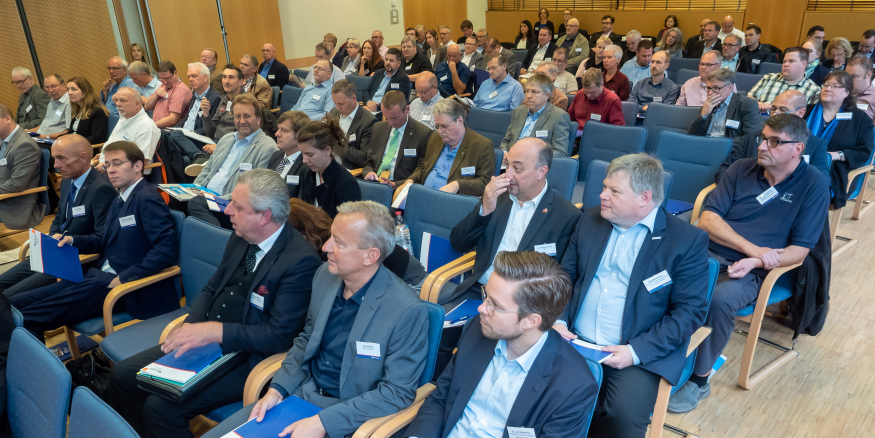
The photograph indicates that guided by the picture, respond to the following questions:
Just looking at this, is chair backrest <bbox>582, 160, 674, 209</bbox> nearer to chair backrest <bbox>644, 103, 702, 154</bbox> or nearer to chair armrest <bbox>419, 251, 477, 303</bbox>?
chair armrest <bbox>419, 251, 477, 303</bbox>

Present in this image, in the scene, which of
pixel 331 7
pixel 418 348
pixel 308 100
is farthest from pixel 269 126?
pixel 331 7

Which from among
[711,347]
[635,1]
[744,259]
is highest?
[635,1]

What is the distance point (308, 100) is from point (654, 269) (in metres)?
5.37

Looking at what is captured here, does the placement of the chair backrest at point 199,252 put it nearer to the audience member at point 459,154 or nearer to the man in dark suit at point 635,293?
the audience member at point 459,154

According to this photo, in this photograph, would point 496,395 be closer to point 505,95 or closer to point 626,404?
point 626,404

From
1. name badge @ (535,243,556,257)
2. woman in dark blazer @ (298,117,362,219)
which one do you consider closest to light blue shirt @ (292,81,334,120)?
woman in dark blazer @ (298,117,362,219)

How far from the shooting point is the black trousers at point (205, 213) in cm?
399

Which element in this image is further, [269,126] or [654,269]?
Answer: [269,126]

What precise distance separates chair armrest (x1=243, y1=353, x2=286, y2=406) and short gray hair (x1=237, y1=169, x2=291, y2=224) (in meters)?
0.61

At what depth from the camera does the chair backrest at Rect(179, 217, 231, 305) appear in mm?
2691

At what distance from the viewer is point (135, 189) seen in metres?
3.09

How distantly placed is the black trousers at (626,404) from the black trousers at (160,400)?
57.4 inches

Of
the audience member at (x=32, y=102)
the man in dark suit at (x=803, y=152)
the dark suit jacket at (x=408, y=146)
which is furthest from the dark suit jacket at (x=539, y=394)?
the audience member at (x=32, y=102)

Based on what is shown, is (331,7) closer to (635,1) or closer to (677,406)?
(635,1)
